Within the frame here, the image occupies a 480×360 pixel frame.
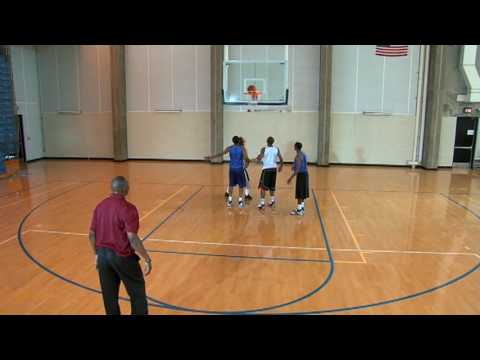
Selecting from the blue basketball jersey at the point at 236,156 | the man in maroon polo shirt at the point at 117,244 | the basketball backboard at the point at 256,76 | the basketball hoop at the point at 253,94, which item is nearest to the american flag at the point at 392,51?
the basketball backboard at the point at 256,76

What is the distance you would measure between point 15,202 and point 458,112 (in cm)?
1882

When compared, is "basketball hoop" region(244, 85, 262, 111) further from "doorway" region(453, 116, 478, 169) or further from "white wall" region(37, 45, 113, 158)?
"doorway" region(453, 116, 478, 169)

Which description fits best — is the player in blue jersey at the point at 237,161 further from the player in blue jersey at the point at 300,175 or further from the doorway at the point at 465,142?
the doorway at the point at 465,142

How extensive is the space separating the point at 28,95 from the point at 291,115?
1350cm

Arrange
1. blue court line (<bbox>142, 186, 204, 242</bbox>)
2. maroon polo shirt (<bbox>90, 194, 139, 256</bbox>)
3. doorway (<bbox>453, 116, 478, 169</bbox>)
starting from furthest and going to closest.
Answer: doorway (<bbox>453, 116, 478, 169</bbox>) < blue court line (<bbox>142, 186, 204, 242</bbox>) < maroon polo shirt (<bbox>90, 194, 139, 256</bbox>)

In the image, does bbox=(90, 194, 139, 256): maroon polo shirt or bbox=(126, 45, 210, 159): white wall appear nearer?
bbox=(90, 194, 139, 256): maroon polo shirt

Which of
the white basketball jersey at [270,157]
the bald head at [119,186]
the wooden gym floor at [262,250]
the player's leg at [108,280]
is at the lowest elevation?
the wooden gym floor at [262,250]

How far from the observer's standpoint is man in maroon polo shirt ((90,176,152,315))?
429cm

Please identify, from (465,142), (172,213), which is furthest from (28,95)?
(465,142)

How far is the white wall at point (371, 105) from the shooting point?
1970 cm

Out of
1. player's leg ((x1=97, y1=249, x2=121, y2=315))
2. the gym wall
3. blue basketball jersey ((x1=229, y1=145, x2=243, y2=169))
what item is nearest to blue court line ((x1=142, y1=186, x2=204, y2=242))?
blue basketball jersey ((x1=229, y1=145, x2=243, y2=169))

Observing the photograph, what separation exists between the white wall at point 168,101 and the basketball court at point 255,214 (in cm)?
11

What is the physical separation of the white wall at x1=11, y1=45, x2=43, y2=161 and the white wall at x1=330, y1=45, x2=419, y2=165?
1531 centimetres
